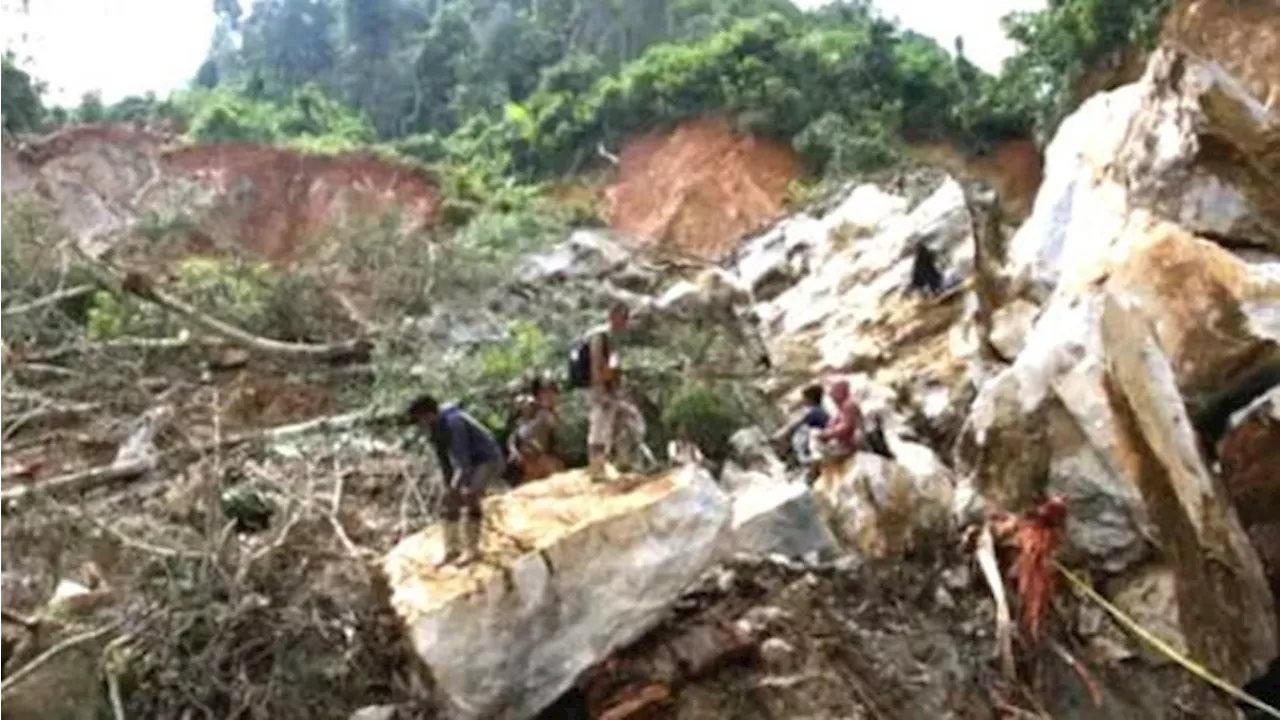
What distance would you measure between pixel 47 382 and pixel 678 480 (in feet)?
15.6

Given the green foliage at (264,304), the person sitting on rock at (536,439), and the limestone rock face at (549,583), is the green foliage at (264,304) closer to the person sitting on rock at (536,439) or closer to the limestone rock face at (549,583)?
the person sitting on rock at (536,439)

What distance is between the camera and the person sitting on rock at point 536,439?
32.3 ft

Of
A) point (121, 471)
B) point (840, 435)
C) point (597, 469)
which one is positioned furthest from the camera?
point (840, 435)

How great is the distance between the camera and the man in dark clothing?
306 inches

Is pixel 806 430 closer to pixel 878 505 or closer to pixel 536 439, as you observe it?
pixel 878 505

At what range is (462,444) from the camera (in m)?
7.77

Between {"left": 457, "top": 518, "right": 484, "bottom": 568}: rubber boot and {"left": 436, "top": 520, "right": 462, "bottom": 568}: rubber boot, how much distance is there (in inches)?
1.0

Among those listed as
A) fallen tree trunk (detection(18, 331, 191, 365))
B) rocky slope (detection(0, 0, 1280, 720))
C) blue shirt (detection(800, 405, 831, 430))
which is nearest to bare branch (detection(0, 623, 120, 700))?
rocky slope (detection(0, 0, 1280, 720))

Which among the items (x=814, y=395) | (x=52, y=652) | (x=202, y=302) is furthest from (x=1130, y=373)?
(x=202, y=302)

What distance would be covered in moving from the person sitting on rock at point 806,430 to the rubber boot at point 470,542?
2.99 metres

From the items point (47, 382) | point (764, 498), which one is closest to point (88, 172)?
point (47, 382)

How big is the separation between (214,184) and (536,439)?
12.7 metres

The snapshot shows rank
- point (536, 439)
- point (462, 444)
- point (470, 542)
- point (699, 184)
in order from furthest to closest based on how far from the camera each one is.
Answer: point (699, 184), point (536, 439), point (470, 542), point (462, 444)

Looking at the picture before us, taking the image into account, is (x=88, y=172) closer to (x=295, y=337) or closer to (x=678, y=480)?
(x=295, y=337)
